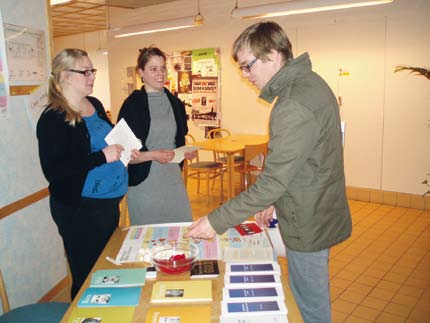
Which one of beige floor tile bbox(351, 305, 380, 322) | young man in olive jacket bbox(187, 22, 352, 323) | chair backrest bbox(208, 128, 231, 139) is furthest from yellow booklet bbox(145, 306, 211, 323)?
chair backrest bbox(208, 128, 231, 139)

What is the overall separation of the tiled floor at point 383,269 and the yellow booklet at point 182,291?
170 centimetres

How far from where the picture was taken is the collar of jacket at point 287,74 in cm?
145

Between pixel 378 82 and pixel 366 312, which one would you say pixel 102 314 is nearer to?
pixel 366 312

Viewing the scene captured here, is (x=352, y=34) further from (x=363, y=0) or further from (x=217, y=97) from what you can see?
(x=217, y=97)

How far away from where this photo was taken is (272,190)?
4.67 ft

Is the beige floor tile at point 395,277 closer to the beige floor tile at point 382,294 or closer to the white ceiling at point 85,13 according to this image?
the beige floor tile at point 382,294

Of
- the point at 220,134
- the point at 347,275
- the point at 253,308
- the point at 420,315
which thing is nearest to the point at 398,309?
the point at 420,315

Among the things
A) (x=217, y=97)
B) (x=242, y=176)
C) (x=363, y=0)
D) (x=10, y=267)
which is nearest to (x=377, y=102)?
(x=363, y=0)

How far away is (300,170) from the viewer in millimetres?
1460

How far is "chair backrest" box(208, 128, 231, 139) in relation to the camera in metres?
6.41

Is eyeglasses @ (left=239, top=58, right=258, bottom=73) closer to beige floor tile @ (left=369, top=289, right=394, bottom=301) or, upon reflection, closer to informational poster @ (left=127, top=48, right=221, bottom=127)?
beige floor tile @ (left=369, top=289, right=394, bottom=301)

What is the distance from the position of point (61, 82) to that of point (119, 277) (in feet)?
3.43

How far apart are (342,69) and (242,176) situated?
1.98 meters

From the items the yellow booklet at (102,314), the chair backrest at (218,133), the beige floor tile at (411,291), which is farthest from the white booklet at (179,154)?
the chair backrest at (218,133)
